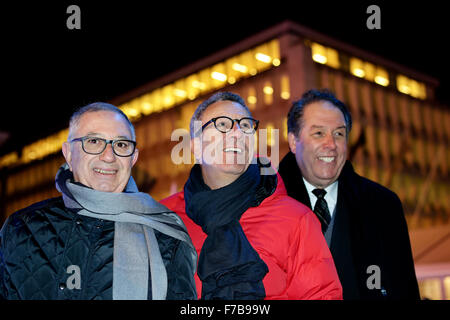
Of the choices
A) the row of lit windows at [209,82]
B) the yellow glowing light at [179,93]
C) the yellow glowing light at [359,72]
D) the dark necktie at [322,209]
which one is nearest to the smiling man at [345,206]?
the dark necktie at [322,209]

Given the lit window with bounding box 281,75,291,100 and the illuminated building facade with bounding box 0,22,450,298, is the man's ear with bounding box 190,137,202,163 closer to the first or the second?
the illuminated building facade with bounding box 0,22,450,298

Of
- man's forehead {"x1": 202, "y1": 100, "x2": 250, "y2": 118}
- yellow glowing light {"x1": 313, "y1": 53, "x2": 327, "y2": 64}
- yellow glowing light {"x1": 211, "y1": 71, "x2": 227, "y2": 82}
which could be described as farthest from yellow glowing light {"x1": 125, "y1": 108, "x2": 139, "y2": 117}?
man's forehead {"x1": 202, "y1": 100, "x2": 250, "y2": 118}

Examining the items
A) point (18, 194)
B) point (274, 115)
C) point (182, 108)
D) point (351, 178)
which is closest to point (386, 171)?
point (274, 115)

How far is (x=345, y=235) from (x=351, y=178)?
474 millimetres

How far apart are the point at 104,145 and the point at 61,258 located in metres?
0.56

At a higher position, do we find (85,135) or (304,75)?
(304,75)

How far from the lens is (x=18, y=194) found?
5372 centimetres

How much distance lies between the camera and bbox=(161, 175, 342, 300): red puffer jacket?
2.37 metres

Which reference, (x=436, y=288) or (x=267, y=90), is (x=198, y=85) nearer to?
(x=267, y=90)

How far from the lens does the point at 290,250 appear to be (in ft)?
8.17

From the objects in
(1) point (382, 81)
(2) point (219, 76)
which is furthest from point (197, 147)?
(1) point (382, 81)

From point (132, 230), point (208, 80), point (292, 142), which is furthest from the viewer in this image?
point (208, 80)

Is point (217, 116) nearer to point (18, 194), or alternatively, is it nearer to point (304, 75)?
point (304, 75)
